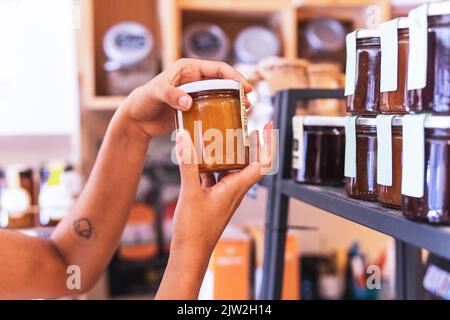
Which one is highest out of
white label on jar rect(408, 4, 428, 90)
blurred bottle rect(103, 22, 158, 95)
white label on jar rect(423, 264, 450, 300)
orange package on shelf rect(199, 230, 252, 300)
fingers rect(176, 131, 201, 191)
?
blurred bottle rect(103, 22, 158, 95)

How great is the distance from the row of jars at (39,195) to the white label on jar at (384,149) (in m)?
1.25

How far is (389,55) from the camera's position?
2.22ft

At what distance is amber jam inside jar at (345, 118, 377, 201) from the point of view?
2.45 feet

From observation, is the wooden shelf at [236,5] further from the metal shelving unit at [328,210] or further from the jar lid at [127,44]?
the metal shelving unit at [328,210]

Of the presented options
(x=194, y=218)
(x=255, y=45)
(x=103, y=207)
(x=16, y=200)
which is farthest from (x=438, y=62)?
(x=16, y=200)

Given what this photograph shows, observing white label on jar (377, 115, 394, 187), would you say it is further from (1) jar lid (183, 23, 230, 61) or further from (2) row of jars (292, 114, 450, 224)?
(1) jar lid (183, 23, 230, 61)

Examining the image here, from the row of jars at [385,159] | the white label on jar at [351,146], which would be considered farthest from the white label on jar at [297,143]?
the white label on jar at [351,146]

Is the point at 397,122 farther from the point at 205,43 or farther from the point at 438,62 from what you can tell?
the point at 205,43

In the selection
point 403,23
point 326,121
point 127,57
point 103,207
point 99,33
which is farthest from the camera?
point 99,33

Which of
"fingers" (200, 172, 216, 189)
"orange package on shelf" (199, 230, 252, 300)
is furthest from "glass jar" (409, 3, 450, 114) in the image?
"orange package on shelf" (199, 230, 252, 300)

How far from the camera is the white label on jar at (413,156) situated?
57 cm

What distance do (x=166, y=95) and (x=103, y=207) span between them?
422mm

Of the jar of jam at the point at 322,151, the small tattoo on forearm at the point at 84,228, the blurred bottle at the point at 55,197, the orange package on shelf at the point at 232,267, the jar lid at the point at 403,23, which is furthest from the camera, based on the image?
the blurred bottle at the point at 55,197
